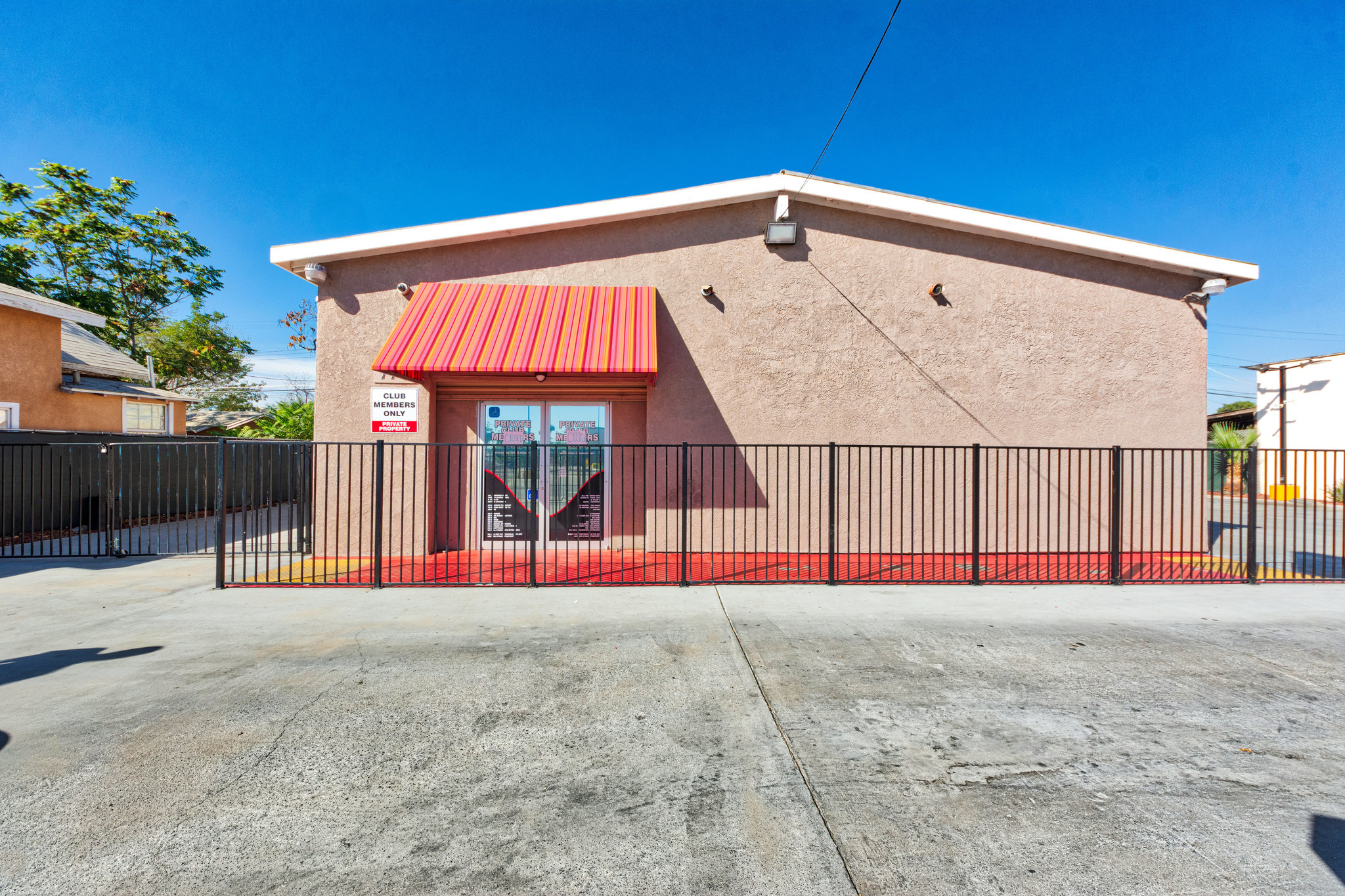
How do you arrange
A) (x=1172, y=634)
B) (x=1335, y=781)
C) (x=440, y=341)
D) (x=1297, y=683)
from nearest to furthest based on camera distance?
(x=1335, y=781), (x=1297, y=683), (x=1172, y=634), (x=440, y=341)

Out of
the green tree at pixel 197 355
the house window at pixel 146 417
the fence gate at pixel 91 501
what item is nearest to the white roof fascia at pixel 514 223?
the fence gate at pixel 91 501

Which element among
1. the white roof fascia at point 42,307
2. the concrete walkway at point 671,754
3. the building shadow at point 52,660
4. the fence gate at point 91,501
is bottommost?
the building shadow at point 52,660

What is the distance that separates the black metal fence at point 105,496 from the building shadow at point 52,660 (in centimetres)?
225

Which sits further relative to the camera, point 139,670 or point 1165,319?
point 1165,319

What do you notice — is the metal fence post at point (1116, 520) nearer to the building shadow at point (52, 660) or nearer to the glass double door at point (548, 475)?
the glass double door at point (548, 475)

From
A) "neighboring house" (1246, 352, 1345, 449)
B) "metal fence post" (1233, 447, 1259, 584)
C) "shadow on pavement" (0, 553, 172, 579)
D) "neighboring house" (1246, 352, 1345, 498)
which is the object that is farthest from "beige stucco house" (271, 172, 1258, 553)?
"neighboring house" (1246, 352, 1345, 449)

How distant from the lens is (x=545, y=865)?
2406 mm

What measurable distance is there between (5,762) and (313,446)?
4.61 metres

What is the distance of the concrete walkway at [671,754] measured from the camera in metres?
2.42

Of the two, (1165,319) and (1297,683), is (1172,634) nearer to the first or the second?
(1297,683)

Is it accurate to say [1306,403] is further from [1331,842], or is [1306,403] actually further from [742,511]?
[1331,842]

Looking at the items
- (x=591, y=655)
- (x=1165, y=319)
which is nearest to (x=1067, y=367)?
(x=1165, y=319)

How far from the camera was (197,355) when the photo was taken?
2812 centimetres

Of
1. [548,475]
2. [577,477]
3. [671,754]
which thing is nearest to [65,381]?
[548,475]
